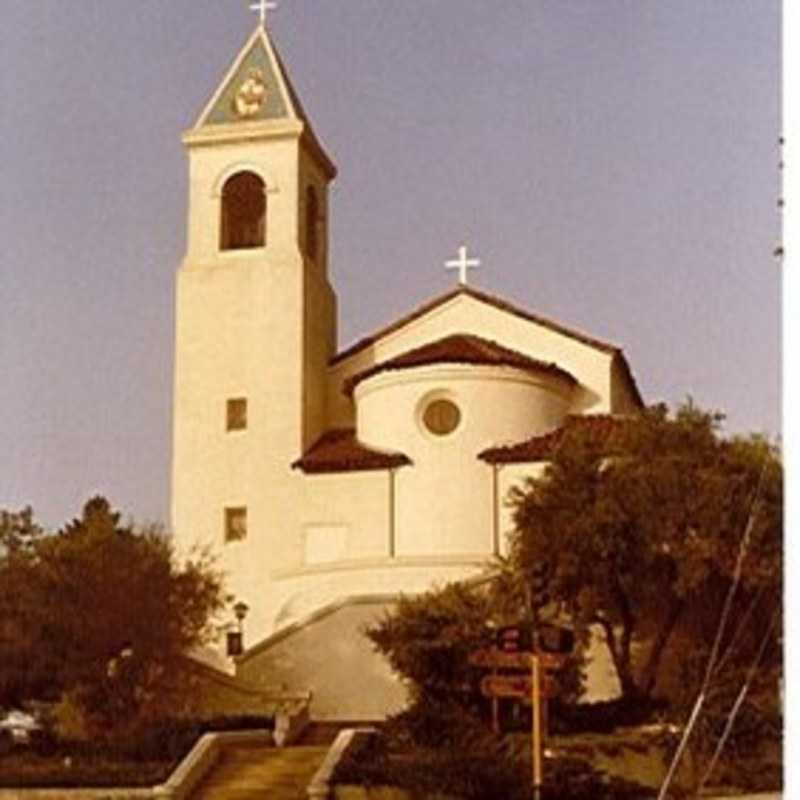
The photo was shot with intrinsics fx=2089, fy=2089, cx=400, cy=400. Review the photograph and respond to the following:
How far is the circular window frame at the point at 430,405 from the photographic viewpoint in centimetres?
484

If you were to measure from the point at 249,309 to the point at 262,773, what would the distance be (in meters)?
1.15

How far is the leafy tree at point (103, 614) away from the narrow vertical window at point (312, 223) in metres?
0.64

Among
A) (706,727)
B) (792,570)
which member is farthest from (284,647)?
(792,570)

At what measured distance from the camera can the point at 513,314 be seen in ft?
13.5

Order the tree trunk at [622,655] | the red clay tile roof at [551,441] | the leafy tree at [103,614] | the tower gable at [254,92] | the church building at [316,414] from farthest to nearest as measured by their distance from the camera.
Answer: the red clay tile roof at [551,441] < the church building at [316,414] < the tree trunk at [622,655] < the leafy tree at [103,614] < the tower gable at [254,92]

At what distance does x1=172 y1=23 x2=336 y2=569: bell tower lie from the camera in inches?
154

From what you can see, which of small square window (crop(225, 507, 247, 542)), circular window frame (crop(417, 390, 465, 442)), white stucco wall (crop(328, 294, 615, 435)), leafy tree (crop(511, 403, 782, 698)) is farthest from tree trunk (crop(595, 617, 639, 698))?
circular window frame (crop(417, 390, 465, 442))

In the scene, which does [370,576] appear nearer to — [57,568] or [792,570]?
[57,568]

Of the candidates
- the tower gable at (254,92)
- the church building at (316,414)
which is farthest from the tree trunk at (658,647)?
the tower gable at (254,92)

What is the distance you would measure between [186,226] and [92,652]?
827mm

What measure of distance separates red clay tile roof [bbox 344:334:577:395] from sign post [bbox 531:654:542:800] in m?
1.28

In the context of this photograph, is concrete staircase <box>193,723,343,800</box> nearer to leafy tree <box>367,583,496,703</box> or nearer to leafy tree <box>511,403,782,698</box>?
leafy tree <box>367,583,496,703</box>

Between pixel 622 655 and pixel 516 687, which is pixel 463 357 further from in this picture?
pixel 516 687

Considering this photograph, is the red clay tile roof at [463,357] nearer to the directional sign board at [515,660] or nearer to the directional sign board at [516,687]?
the directional sign board at [515,660]
